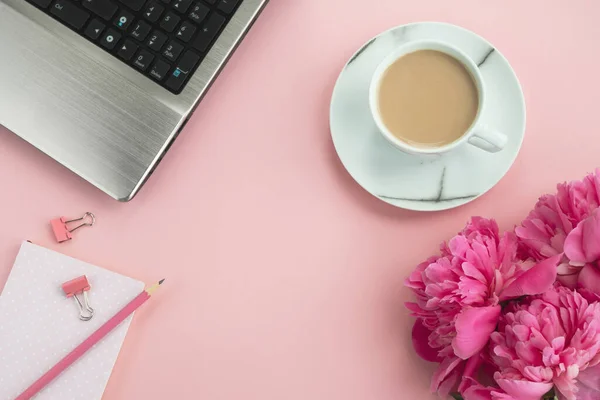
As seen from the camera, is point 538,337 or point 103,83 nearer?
point 538,337

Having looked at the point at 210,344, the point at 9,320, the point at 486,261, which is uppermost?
the point at 486,261

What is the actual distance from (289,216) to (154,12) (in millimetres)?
259

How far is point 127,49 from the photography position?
62cm

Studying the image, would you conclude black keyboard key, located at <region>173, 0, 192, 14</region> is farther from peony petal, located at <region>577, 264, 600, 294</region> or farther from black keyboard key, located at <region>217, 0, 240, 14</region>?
peony petal, located at <region>577, 264, 600, 294</region>

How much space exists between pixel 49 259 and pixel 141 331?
5.2 inches

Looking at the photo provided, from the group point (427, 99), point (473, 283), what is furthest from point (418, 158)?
point (473, 283)

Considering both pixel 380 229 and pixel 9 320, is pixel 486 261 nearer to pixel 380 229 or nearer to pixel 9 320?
pixel 380 229

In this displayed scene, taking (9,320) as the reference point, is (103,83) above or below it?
above

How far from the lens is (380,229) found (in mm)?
645

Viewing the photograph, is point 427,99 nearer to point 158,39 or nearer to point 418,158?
point 418,158

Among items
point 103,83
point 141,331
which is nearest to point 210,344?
point 141,331

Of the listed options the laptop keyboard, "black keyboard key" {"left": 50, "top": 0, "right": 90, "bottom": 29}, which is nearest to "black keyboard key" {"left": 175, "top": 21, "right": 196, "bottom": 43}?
the laptop keyboard

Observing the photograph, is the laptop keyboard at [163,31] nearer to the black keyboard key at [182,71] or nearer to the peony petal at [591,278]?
the black keyboard key at [182,71]

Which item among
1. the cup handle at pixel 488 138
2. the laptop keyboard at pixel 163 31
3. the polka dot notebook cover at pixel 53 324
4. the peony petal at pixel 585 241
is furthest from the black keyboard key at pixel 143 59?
the peony petal at pixel 585 241
